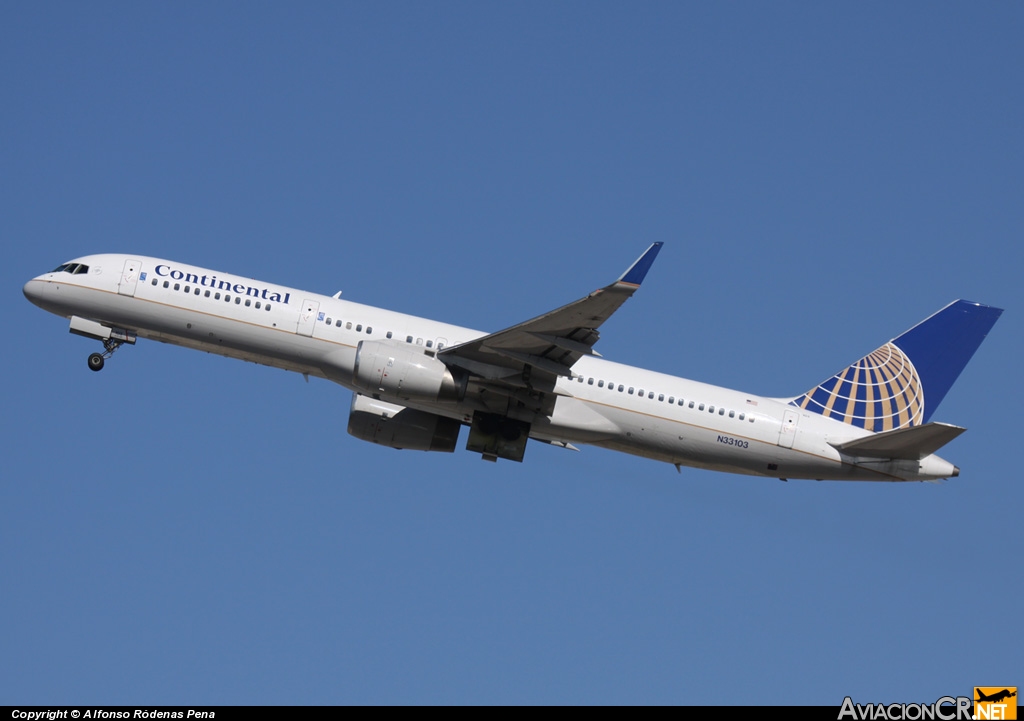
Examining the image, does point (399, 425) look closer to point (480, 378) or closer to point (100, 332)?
point (480, 378)

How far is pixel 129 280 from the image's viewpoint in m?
39.8

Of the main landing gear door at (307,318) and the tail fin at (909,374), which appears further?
the tail fin at (909,374)

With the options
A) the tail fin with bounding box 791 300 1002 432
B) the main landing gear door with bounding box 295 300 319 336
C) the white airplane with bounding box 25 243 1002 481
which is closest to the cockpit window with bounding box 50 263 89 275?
the white airplane with bounding box 25 243 1002 481

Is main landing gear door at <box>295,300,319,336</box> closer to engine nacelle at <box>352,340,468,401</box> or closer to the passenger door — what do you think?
engine nacelle at <box>352,340,468,401</box>

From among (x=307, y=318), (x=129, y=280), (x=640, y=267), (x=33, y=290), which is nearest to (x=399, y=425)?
(x=307, y=318)

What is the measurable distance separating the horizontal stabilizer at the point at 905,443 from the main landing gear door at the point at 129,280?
24903mm

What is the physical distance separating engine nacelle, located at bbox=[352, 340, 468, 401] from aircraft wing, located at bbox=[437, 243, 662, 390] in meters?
0.59

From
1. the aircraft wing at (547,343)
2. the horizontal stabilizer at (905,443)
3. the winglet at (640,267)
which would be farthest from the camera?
the horizontal stabilizer at (905,443)

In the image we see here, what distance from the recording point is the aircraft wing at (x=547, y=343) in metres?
33.6

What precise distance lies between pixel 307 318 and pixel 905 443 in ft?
67.2

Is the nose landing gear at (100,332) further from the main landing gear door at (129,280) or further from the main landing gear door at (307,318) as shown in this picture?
the main landing gear door at (307,318)

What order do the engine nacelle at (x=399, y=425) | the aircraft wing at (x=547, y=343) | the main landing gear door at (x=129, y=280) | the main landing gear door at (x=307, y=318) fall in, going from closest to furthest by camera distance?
the aircraft wing at (x=547, y=343) < the main landing gear door at (x=307, y=318) < the main landing gear door at (x=129, y=280) < the engine nacelle at (x=399, y=425)

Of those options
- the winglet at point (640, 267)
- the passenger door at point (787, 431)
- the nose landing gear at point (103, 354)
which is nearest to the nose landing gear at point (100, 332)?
the nose landing gear at point (103, 354)

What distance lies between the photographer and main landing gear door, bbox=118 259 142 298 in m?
39.7
